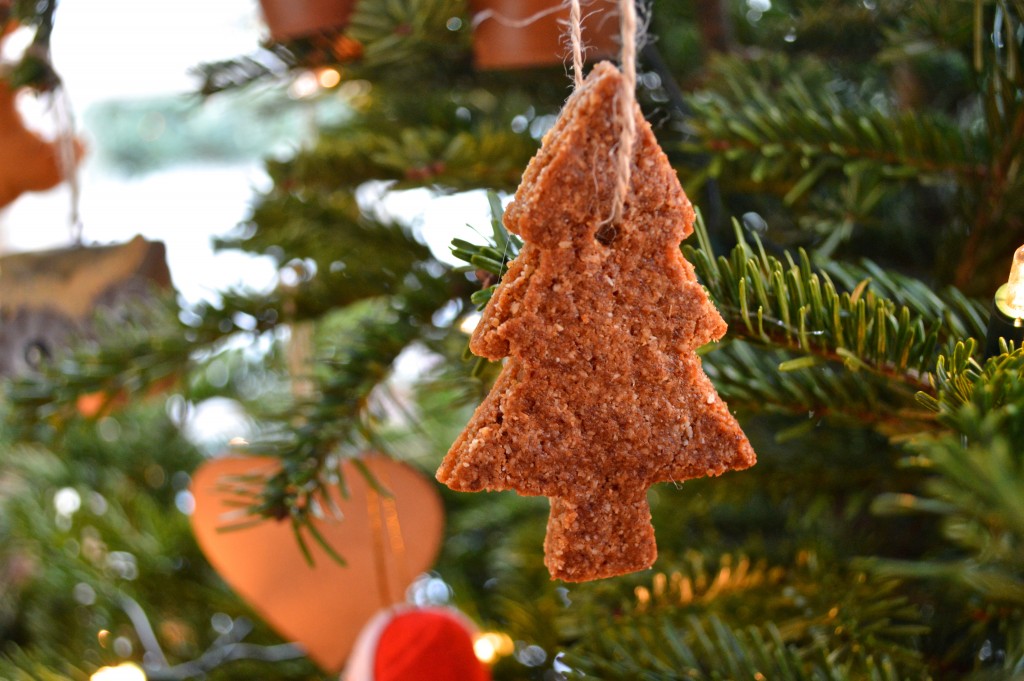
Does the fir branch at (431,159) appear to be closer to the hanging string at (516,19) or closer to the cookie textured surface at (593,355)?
the hanging string at (516,19)

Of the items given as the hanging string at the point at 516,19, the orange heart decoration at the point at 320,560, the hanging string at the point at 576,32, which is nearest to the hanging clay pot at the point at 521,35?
the hanging string at the point at 516,19

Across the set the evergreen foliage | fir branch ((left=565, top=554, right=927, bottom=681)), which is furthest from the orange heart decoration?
fir branch ((left=565, top=554, right=927, bottom=681))

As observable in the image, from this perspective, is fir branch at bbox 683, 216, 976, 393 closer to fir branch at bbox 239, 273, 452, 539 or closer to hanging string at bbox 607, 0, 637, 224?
hanging string at bbox 607, 0, 637, 224

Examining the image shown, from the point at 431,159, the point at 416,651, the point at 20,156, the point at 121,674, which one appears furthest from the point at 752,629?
the point at 20,156

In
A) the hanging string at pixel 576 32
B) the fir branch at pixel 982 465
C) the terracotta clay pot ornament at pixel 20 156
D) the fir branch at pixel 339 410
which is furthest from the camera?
the terracotta clay pot ornament at pixel 20 156

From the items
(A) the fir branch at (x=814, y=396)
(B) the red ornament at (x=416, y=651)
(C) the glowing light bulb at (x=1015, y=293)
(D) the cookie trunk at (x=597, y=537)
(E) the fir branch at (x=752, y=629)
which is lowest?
(B) the red ornament at (x=416, y=651)

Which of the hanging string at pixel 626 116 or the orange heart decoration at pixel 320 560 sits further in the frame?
the orange heart decoration at pixel 320 560
